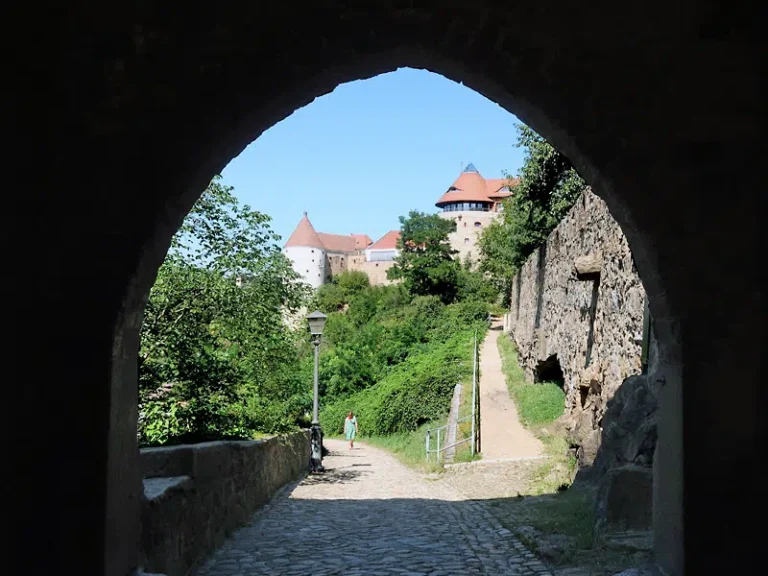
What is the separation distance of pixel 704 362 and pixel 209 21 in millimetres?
2492

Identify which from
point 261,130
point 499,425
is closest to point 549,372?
point 499,425

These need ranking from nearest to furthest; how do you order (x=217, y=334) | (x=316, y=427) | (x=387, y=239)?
1. (x=217, y=334)
2. (x=316, y=427)
3. (x=387, y=239)

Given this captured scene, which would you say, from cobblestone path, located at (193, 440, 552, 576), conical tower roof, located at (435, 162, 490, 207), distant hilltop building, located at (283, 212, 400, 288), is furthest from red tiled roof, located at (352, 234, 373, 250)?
cobblestone path, located at (193, 440, 552, 576)

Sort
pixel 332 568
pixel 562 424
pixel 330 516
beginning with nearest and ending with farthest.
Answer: pixel 332 568
pixel 330 516
pixel 562 424

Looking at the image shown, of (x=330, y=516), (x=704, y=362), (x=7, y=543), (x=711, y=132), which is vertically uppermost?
(x=711, y=132)

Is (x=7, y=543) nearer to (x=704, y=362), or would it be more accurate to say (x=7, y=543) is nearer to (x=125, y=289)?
(x=125, y=289)

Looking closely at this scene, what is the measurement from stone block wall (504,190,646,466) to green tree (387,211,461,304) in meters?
23.5

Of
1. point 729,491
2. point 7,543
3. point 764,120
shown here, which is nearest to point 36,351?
point 7,543

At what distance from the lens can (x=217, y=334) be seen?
8.91 m

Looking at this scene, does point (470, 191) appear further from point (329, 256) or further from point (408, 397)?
point (408, 397)

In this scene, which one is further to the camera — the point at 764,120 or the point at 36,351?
the point at 764,120

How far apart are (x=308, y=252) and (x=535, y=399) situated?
60161mm

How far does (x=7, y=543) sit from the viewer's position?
113 inches

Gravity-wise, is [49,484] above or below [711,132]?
below
